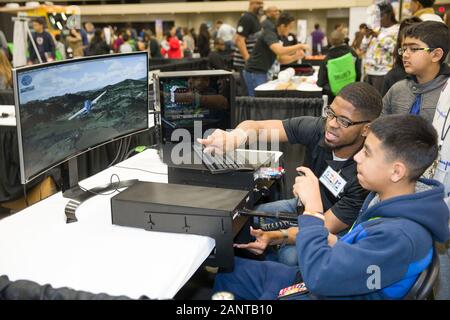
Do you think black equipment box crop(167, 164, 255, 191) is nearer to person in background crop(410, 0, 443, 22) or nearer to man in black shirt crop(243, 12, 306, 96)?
person in background crop(410, 0, 443, 22)

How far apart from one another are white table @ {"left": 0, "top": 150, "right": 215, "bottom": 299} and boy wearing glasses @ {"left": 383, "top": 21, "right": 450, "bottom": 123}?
5.01 ft

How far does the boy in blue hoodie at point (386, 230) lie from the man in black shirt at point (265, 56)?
3.60 m

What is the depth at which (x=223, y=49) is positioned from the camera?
982 cm

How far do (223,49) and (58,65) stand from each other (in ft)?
28.3

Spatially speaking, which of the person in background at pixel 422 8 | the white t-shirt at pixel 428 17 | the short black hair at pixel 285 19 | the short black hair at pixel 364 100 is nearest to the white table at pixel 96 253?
the short black hair at pixel 364 100

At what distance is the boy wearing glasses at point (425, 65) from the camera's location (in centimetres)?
227

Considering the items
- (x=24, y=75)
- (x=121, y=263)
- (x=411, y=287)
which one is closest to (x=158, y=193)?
(x=121, y=263)

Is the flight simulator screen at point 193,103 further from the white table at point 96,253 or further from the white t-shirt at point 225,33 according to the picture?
the white t-shirt at point 225,33

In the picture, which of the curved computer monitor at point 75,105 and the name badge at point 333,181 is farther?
the name badge at point 333,181

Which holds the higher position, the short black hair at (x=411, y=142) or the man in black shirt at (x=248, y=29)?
the man in black shirt at (x=248, y=29)

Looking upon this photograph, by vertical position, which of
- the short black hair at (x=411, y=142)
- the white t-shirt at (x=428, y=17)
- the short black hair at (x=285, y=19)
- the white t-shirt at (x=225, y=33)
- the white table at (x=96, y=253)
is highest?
the white t-shirt at (x=225, y=33)

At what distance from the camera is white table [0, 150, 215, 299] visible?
115 centimetres

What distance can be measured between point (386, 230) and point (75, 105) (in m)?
1.15

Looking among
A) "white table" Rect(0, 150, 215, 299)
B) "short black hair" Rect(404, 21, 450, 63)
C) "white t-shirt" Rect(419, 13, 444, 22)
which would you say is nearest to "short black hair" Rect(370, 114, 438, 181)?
"white table" Rect(0, 150, 215, 299)
